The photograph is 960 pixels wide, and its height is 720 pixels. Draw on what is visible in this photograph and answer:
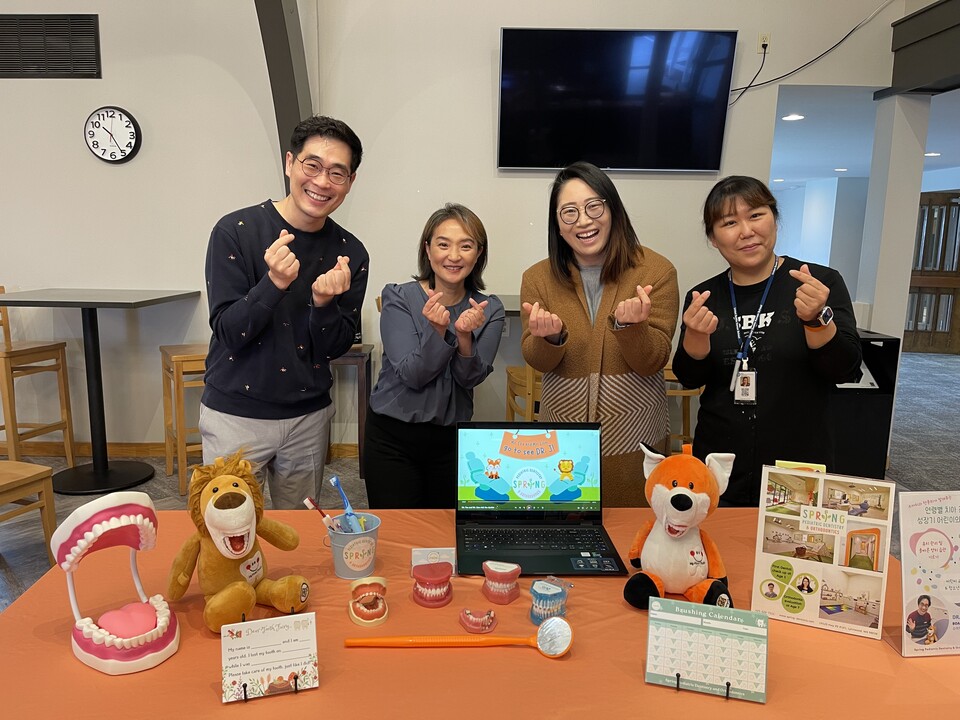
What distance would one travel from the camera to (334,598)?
112 centimetres

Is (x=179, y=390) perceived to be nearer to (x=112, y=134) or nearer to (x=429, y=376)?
(x=112, y=134)

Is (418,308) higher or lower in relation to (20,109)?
lower

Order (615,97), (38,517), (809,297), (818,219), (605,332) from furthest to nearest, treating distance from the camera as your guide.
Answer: (818,219), (615,97), (38,517), (605,332), (809,297)

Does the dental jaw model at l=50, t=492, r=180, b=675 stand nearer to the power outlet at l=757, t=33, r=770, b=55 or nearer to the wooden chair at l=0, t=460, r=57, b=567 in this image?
the wooden chair at l=0, t=460, r=57, b=567

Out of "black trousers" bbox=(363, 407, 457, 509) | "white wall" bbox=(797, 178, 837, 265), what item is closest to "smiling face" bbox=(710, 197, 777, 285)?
"black trousers" bbox=(363, 407, 457, 509)

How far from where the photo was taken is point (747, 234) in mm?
1567

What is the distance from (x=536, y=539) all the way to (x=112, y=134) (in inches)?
149

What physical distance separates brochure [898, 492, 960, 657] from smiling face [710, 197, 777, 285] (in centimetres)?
76

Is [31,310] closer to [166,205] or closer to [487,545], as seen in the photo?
[166,205]

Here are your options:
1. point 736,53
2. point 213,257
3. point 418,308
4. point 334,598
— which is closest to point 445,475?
point 418,308

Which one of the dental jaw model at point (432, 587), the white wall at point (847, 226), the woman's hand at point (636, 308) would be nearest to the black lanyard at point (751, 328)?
the woman's hand at point (636, 308)

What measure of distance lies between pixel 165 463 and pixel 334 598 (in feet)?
10.9

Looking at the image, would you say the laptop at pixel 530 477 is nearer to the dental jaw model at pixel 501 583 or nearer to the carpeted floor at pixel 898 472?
the dental jaw model at pixel 501 583

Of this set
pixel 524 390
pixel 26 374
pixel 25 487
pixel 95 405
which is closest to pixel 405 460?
pixel 25 487
